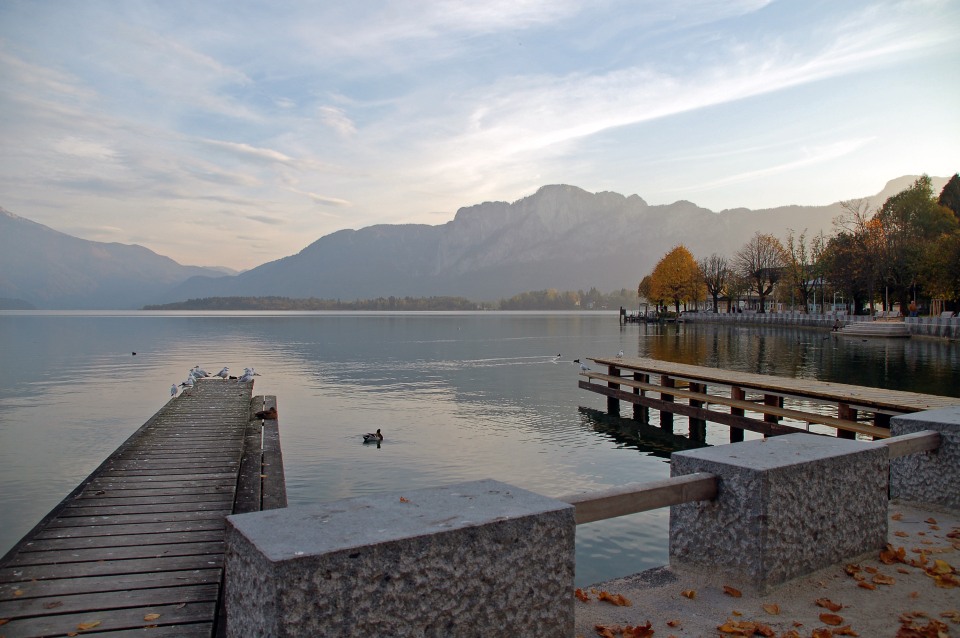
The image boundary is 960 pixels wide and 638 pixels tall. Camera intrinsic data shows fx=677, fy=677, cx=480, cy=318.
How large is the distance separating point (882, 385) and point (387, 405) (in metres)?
21.3

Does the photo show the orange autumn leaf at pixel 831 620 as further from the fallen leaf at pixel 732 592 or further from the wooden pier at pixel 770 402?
the wooden pier at pixel 770 402

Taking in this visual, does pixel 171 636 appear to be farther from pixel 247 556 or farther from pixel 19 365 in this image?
pixel 19 365

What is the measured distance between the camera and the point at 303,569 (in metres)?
2.88

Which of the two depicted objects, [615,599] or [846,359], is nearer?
[615,599]

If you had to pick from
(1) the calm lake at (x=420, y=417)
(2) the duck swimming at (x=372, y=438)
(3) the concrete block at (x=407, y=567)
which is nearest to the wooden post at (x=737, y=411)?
(1) the calm lake at (x=420, y=417)

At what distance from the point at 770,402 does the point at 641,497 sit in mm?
14998

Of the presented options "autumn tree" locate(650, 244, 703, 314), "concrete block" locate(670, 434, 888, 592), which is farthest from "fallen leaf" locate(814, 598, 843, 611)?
"autumn tree" locate(650, 244, 703, 314)

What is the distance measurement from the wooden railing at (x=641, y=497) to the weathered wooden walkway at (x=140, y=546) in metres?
3.82

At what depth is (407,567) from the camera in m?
3.13

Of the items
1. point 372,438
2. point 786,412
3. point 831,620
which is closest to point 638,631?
point 831,620

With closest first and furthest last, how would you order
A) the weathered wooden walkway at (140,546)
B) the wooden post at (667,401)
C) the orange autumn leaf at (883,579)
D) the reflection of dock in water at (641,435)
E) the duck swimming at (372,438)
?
the orange autumn leaf at (883,579) < the weathered wooden walkway at (140,546) < the reflection of dock in water at (641,435) < the duck swimming at (372,438) < the wooden post at (667,401)

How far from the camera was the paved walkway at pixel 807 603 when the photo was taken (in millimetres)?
4297

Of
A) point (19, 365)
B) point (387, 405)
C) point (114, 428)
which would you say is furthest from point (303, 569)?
point (19, 365)

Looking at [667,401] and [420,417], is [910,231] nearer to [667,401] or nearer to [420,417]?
[667,401]
